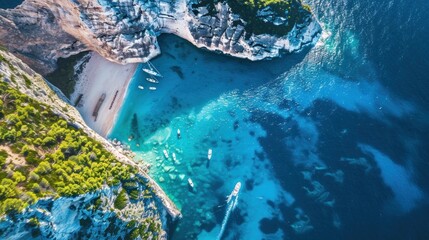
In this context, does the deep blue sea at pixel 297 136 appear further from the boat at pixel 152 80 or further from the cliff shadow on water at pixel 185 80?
the boat at pixel 152 80

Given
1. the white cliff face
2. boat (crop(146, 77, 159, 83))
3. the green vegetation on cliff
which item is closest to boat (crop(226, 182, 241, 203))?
the white cliff face

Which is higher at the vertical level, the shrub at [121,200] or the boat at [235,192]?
the shrub at [121,200]

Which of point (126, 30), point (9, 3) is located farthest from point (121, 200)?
point (9, 3)

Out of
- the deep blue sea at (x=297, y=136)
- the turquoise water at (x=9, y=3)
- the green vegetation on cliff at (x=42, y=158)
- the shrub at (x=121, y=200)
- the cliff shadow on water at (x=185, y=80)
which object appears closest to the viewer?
the green vegetation on cliff at (x=42, y=158)

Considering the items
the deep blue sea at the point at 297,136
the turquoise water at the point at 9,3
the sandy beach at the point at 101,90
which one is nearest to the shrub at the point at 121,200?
the deep blue sea at the point at 297,136

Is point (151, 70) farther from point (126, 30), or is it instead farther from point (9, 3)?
point (9, 3)
